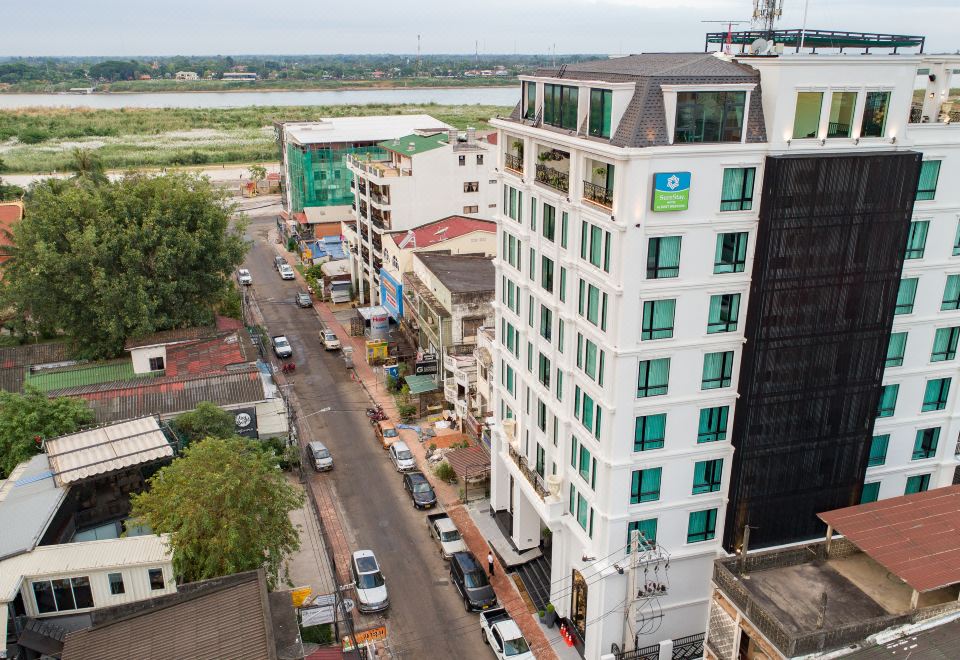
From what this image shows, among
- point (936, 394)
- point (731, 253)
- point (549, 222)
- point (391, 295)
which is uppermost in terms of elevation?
point (549, 222)

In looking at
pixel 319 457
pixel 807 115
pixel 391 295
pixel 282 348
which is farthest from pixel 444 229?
pixel 807 115

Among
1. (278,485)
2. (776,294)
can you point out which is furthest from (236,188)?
(776,294)

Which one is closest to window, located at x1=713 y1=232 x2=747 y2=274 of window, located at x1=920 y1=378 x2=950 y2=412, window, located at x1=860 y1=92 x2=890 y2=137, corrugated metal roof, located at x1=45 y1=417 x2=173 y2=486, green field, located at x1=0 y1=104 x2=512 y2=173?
window, located at x1=860 y1=92 x2=890 y2=137

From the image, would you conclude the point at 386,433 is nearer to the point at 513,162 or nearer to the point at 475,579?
the point at 475,579

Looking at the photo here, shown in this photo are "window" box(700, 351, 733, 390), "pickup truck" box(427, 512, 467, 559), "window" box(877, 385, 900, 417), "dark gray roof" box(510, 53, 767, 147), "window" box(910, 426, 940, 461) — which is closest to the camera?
"dark gray roof" box(510, 53, 767, 147)

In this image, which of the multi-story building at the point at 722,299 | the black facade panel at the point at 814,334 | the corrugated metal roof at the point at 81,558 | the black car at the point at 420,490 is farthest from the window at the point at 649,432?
the corrugated metal roof at the point at 81,558

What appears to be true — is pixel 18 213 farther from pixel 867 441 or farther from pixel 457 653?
pixel 867 441

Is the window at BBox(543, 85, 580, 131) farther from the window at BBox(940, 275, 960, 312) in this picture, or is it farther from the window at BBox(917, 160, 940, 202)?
the window at BBox(940, 275, 960, 312)

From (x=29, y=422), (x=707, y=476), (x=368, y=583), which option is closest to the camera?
(x=707, y=476)
